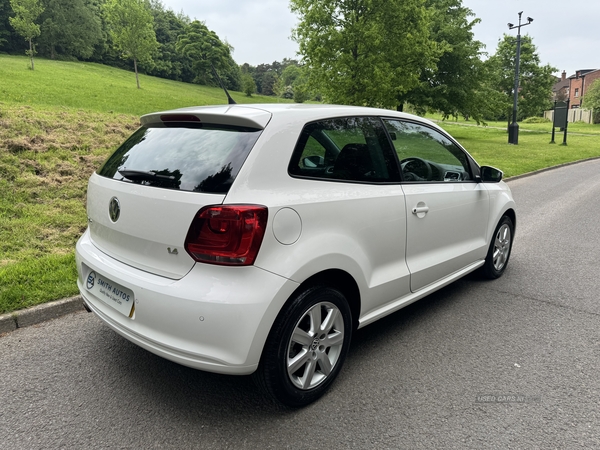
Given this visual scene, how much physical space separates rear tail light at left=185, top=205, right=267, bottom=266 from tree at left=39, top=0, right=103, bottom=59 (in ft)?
234

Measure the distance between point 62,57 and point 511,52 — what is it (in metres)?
57.6

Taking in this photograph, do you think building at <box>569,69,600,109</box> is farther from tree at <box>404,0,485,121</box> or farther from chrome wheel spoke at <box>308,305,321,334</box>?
chrome wheel spoke at <box>308,305,321,334</box>

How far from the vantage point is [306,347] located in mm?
2514

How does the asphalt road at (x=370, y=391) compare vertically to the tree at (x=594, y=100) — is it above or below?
below

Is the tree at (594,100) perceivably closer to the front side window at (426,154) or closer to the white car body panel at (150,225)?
the front side window at (426,154)

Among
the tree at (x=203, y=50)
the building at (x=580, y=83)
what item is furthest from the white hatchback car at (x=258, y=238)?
the building at (x=580, y=83)

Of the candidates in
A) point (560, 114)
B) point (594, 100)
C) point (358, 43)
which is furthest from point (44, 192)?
point (594, 100)

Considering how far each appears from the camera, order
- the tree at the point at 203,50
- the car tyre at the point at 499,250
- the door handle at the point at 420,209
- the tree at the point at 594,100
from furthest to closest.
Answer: the tree at the point at 203,50 → the tree at the point at 594,100 → the car tyre at the point at 499,250 → the door handle at the point at 420,209

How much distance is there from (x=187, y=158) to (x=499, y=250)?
11.7ft

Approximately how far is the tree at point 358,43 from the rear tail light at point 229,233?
17.6 meters

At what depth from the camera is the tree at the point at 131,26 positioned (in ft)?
136

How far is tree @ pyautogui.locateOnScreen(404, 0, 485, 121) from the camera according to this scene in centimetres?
2862

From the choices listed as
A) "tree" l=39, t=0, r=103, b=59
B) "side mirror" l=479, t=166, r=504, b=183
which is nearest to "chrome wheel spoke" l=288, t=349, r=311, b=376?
"side mirror" l=479, t=166, r=504, b=183

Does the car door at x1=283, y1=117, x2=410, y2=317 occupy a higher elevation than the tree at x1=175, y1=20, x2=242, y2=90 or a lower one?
lower
